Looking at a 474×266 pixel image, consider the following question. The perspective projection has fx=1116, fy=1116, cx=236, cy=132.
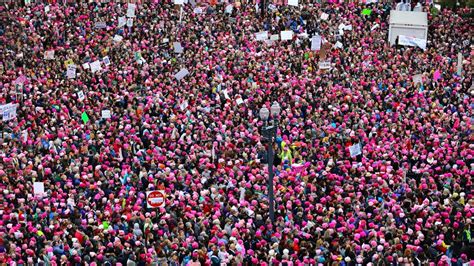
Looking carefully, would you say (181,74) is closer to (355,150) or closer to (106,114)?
(106,114)

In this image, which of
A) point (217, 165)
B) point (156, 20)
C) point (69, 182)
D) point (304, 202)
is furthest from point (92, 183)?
point (156, 20)

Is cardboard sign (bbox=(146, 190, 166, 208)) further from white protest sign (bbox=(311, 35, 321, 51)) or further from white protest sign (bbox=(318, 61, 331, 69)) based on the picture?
white protest sign (bbox=(311, 35, 321, 51))

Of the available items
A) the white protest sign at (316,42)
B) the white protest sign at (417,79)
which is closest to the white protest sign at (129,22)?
the white protest sign at (316,42)

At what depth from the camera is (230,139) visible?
29516 millimetres

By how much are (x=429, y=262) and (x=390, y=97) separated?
10076mm

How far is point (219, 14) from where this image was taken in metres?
40.8

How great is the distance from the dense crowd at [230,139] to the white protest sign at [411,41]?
22cm

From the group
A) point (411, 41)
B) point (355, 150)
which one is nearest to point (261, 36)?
point (411, 41)

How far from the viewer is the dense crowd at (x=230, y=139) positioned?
24031 millimetres

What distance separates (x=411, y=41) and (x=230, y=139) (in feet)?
35.2

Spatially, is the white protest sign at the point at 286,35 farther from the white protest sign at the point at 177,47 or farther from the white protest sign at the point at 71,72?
the white protest sign at the point at 71,72

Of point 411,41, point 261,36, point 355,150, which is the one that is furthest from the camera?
point 261,36

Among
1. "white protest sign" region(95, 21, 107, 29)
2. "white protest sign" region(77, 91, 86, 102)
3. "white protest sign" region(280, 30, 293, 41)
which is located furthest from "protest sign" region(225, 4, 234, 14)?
"white protest sign" region(77, 91, 86, 102)

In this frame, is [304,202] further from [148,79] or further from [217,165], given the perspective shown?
[148,79]
